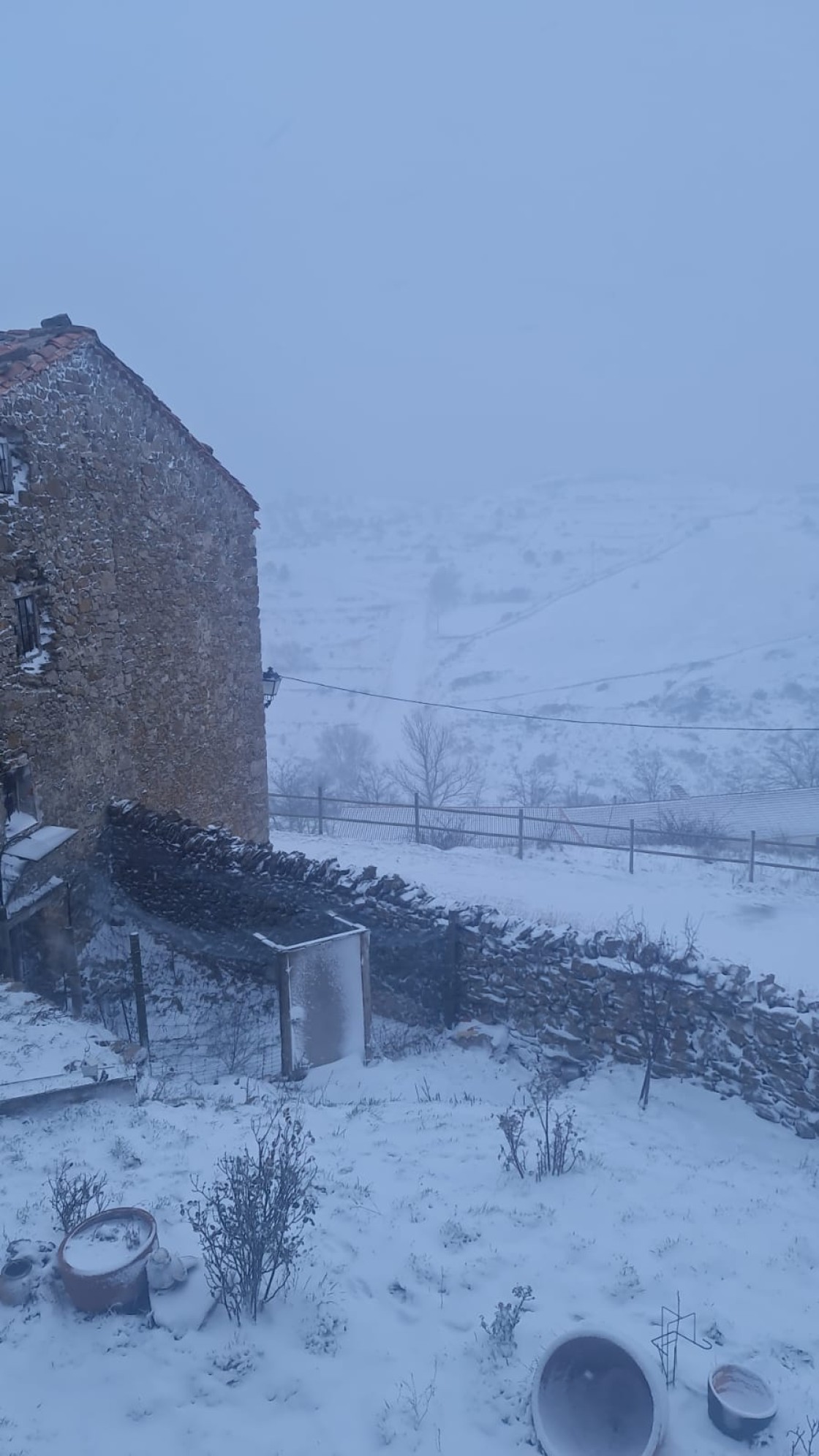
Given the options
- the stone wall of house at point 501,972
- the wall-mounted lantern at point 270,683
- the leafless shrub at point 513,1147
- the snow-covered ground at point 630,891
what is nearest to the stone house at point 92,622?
the wall-mounted lantern at point 270,683

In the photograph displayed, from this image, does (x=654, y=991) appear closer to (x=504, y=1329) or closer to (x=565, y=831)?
(x=504, y=1329)

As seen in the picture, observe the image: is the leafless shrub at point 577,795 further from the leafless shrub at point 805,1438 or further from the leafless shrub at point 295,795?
the leafless shrub at point 805,1438

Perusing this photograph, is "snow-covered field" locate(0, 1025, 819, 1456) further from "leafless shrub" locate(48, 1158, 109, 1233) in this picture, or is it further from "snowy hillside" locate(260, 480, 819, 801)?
"snowy hillside" locate(260, 480, 819, 801)

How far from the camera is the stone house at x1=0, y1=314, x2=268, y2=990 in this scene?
9.12 meters

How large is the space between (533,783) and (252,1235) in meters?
43.4

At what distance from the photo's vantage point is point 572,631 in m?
78.3

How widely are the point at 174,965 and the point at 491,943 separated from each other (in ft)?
14.9

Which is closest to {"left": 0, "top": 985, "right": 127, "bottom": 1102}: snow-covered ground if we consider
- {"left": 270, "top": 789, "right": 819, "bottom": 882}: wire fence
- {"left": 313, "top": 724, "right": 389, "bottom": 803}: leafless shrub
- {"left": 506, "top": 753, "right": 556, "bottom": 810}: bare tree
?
{"left": 270, "top": 789, "right": 819, "bottom": 882}: wire fence

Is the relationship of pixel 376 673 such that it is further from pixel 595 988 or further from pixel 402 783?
pixel 595 988

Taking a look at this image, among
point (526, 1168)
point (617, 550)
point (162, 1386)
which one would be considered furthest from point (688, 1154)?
point (617, 550)

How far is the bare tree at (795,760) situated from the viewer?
1486 inches

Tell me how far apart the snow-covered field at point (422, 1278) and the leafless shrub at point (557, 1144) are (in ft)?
0.33

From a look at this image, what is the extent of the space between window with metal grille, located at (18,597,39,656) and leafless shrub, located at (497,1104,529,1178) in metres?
6.82

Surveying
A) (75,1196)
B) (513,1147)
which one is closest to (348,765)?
(513,1147)
